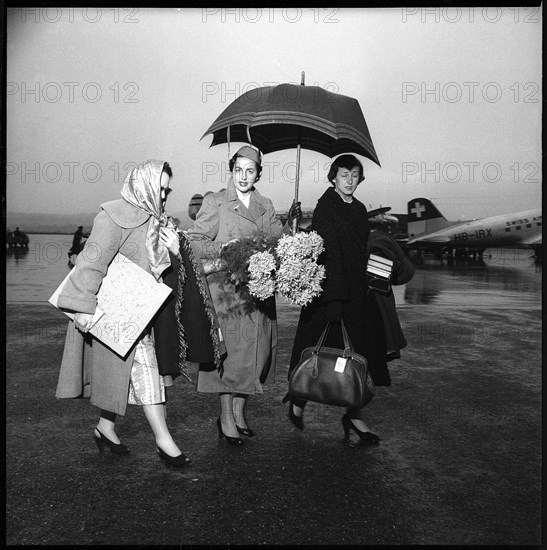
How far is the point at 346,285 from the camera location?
376cm

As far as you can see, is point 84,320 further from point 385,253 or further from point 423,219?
point 423,219

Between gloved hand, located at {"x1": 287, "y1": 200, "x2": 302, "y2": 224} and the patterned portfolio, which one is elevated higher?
gloved hand, located at {"x1": 287, "y1": 200, "x2": 302, "y2": 224}

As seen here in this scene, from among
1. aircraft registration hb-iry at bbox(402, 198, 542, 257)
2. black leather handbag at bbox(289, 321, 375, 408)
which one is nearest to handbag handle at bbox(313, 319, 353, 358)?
black leather handbag at bbox(289, 321, 375, 408)

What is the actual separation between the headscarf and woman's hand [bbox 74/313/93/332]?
1.40 ft

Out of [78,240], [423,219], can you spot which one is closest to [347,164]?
[78,240]

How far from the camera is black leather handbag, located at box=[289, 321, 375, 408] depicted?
140 inches

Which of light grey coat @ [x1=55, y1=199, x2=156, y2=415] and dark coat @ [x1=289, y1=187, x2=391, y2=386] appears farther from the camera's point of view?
dark coat @ [x1=289, y1=187, x2=391, y2=386]

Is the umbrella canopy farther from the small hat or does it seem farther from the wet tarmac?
the wet tarmac

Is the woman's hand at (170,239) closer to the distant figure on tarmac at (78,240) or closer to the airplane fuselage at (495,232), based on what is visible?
the distant figure on tarmac at (78,240)

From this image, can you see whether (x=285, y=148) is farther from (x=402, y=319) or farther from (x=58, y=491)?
(x=402, y=319)

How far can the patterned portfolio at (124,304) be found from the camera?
3158 mm

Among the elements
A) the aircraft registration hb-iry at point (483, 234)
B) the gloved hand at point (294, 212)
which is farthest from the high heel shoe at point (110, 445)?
the aircraft registration hb-iry at point (483, 234)

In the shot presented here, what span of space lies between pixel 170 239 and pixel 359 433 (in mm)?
1918

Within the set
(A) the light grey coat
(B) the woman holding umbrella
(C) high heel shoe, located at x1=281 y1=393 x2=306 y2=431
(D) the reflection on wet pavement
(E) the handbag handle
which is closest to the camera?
(A) the light grey coat
